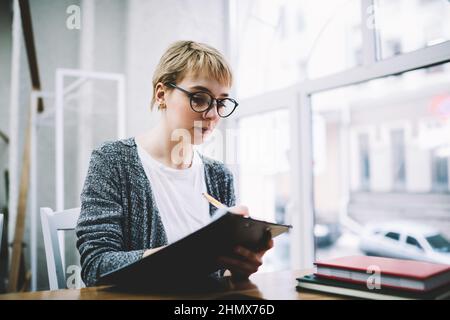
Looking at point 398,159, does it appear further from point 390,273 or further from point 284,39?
point 390,273

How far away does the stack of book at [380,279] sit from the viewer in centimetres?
63

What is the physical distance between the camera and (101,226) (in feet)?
2.59

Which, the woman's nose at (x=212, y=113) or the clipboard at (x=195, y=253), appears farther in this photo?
the woman's nose at (x=212, y=113)

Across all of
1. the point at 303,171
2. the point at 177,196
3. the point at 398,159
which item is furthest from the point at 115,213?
the point at 398,159

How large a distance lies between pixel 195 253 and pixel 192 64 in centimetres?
52

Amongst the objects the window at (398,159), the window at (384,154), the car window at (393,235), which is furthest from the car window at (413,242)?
the window at (398,159)

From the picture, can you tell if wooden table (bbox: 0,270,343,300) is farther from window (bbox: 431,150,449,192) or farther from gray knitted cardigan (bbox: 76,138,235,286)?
window (bbox: 431,150,449,192)

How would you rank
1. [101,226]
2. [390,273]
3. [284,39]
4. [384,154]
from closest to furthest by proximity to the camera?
[390,273] → [101,226] → [284,39] → [384,154]

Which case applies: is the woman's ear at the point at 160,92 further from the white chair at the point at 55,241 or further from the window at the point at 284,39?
the window at the point at 284,39

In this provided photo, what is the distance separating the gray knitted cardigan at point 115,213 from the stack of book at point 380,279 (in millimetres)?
360

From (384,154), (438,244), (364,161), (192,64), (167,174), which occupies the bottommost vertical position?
(438,244)

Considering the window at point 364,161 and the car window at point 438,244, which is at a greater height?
the window at point 364,161

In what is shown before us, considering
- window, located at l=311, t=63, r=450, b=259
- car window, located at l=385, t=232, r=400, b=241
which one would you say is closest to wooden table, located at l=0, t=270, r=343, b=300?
car window, located at l=385, t=232, r=400, b=241

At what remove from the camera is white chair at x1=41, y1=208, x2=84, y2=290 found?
0.95m
